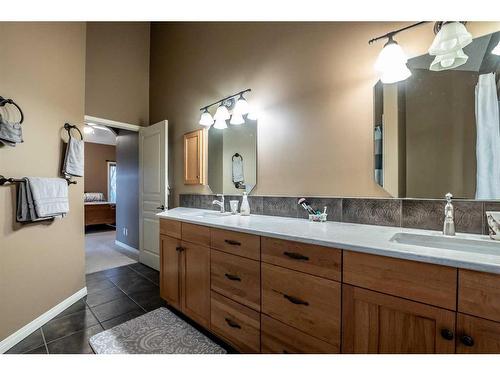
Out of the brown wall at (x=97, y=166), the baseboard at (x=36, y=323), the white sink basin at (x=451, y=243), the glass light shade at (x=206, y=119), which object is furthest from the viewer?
the brown wall at (x=97, y=166)

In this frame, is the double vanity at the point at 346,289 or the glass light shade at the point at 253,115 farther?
the glass light shade at the point at 253,115

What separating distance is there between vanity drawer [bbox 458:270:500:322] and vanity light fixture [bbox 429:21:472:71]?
1110mm

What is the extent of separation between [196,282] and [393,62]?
1877 millimetres

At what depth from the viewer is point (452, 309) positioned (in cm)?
73

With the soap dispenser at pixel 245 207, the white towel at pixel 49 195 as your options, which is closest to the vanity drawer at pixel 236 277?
the soap dispenser at pixel 245 207

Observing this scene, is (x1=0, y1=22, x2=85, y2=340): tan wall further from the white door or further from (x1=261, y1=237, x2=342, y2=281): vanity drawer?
(x1=261, y1=237, x2=342, y2=281): vanity drawer

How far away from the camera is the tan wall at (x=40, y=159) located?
1497mm

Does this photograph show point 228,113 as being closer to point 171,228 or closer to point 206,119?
point 206,119

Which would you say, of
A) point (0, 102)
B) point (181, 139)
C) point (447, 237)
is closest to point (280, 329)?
point (447, 237)

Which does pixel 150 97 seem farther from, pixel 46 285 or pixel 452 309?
pixel 452 309

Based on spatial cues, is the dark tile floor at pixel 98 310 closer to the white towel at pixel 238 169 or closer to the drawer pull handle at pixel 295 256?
the white towel at pixel 238 169

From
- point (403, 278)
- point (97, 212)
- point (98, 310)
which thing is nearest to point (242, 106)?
point (403, 278)

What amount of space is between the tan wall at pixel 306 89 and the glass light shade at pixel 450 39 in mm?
68

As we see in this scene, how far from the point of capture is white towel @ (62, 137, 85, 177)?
6.33 feet
